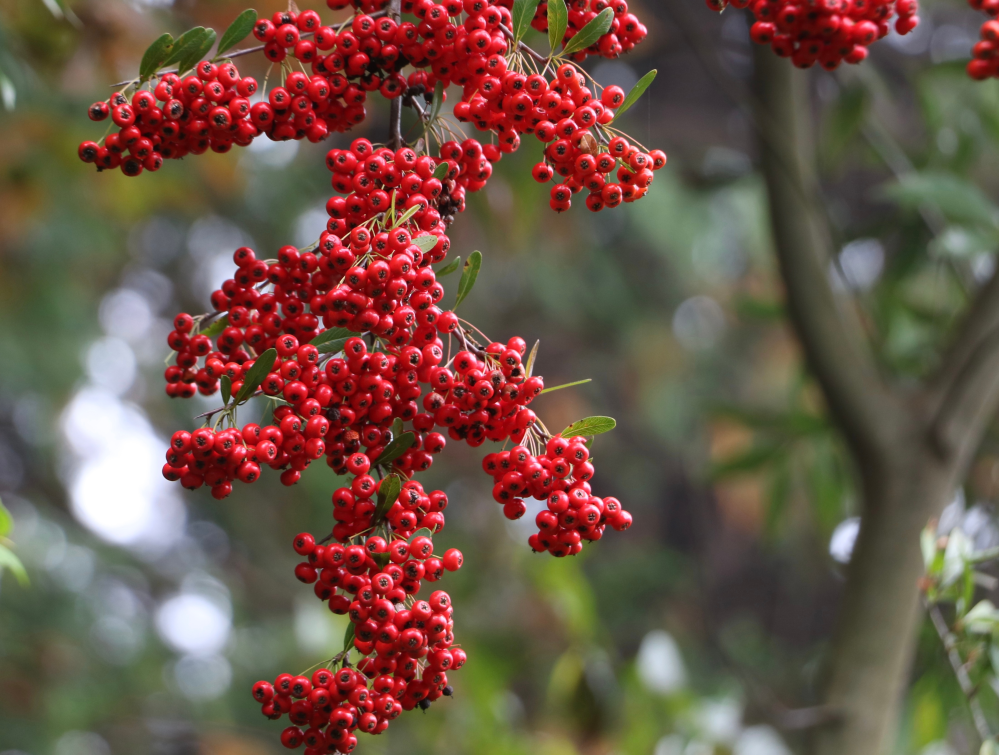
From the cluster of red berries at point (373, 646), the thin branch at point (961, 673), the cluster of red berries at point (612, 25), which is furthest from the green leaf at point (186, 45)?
the thin branch at point (961, 673)

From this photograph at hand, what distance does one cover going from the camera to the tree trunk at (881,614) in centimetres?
131

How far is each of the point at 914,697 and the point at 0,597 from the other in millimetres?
3933

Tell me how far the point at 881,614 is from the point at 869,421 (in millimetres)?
327

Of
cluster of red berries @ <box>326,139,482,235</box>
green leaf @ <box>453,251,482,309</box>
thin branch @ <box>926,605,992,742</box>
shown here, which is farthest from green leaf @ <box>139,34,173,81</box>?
thin branch @ <box>926,605,992,742</box>

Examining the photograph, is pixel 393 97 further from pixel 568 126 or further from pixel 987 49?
pixel 987 49

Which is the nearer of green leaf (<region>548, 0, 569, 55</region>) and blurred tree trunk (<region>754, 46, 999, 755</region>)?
green leaf (<region>548, 0, 569, 55</region>)

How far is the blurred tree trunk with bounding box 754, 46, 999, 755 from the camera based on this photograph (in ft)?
4.33

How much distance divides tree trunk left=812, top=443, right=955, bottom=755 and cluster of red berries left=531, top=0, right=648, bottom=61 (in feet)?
3.39

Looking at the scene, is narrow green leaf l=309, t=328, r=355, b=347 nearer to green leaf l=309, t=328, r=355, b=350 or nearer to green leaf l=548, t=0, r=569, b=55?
green leaf l=309, t=328, r=355, b=350

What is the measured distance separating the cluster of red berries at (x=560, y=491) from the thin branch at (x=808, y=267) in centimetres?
108

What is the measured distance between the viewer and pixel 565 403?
485cm

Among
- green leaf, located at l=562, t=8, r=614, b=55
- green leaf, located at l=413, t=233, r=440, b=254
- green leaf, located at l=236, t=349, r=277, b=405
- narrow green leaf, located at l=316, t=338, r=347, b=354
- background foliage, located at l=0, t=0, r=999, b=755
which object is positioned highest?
background foliage, located at l=0, t=0, r=999, b=755

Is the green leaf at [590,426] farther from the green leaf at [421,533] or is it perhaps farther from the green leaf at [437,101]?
the green leaf at [437,101]

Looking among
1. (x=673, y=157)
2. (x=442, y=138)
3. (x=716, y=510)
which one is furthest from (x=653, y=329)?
(x=442, y=138)
